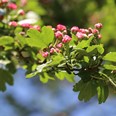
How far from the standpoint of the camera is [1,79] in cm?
208

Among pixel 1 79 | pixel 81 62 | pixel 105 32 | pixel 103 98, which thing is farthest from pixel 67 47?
pixel 105 32

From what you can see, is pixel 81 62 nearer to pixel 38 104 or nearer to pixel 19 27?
pixel 19 27

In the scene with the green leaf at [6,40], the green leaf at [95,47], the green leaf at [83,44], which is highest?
the green leaf at [6,40]

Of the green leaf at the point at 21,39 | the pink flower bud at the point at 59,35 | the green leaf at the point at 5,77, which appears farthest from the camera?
the green leaf at the point at 5,77

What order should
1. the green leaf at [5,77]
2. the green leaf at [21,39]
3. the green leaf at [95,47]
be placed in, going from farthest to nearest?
the green leaf at [5,77], the green leaf at [21,39], the green leaf at [95,47]

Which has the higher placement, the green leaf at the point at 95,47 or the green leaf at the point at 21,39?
the green leaf at the point at 21,39

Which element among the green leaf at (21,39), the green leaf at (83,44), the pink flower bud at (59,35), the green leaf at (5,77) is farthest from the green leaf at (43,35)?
the green leaf at (5,77)

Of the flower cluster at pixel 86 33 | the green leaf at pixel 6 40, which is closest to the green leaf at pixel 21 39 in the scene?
the green leaf at pixel 6 40

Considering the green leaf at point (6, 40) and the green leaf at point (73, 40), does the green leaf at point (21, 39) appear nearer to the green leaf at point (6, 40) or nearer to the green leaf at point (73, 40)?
the green leaf at point (6, 40)

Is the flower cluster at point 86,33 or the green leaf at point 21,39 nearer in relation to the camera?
the flower cluster at point 86,33

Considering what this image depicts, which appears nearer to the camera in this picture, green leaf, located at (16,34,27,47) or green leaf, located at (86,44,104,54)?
green leaf, located at (86,44,104,54)

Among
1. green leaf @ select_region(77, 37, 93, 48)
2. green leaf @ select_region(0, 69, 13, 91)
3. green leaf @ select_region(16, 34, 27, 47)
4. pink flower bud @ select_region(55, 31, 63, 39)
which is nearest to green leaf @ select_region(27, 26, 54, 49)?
pink flower bud @ select_region(55, 31, 63, 39)

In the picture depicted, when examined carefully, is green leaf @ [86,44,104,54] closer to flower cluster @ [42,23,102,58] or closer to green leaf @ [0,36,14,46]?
flower cluster @ [42,23,102,58]

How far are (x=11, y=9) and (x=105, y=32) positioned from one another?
5.02 feet
